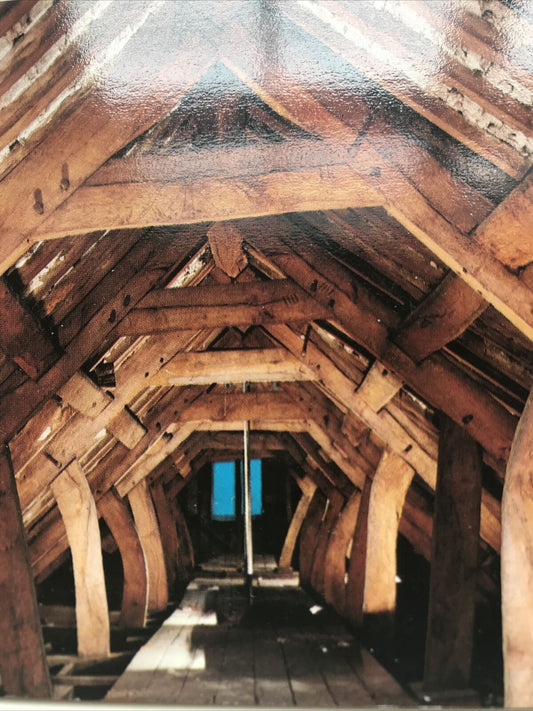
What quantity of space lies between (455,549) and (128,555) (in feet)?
10.5

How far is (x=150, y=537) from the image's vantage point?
6402 mm

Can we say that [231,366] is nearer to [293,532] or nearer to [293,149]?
[293,149]

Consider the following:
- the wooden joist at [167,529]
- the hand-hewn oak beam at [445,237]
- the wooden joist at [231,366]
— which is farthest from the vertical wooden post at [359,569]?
the hand-hewn oak beam at [445,237]

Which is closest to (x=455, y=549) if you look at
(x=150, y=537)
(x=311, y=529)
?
(x=150, y=537)

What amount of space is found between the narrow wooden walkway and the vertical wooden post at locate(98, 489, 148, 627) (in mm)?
318

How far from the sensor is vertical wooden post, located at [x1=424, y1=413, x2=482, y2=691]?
326 centimetres

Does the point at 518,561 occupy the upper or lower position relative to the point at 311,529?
upper

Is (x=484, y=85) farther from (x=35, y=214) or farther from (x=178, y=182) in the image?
(x=35, y=214)

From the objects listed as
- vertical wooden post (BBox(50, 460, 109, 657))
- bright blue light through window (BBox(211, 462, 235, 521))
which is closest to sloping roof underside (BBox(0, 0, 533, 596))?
vertical wooden post (BBox(50, 460, 109, 657))

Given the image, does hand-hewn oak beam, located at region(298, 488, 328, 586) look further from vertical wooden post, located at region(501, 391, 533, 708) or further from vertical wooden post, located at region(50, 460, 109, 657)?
vertical wooden post, located at region(501, 391, 533, 708)

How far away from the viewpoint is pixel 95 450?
16.8 ft

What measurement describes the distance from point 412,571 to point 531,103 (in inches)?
148

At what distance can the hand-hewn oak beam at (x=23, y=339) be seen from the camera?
2.93 m

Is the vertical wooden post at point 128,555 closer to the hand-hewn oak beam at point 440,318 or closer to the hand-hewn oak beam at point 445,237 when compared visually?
the hand-hewn oak beam at point 440,318
